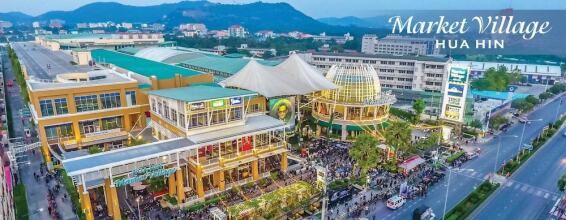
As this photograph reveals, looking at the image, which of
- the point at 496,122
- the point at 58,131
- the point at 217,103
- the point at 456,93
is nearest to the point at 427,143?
the point at 456,93

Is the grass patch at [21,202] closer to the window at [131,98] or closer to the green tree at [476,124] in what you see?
the window at [131,98]

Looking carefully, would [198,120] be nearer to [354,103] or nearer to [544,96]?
[354,103]

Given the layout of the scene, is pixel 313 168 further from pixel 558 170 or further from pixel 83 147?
pixel 558 170

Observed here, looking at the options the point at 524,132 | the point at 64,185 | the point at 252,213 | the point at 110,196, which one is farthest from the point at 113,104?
the point at 524,132

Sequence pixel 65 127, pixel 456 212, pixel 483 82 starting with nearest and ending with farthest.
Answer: pixel 456 212, pixel 65 127, pixel 483 82

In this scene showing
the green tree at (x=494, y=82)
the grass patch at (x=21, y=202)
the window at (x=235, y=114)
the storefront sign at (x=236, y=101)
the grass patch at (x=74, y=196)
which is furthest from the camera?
the green tree at (x=494, y=82)

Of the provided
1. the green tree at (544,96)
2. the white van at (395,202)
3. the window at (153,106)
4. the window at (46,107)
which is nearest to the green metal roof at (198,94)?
the window at (153,106)
